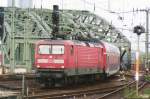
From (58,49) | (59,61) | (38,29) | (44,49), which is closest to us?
(59,61)

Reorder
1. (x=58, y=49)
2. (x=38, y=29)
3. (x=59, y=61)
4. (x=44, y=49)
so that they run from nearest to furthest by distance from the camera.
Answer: (x=59, y=61) → (x=58, y=49) → (x=44, y=49) → (x=38, y=29)

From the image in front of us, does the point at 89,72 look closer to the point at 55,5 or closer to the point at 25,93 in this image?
the point at 25,93

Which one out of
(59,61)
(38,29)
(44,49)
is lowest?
(59,61)

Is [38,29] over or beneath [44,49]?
over

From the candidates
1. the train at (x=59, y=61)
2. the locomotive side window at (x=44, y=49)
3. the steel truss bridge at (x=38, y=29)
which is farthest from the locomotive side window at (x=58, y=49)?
the steel truss bridge at (x=38, y=29)

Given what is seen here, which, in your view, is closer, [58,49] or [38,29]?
[58,49]

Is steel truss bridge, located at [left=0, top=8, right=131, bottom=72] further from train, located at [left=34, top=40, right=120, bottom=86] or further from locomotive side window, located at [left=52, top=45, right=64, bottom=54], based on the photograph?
locomotive side window, located at [left=52, top=45, right=64, bottom=54]

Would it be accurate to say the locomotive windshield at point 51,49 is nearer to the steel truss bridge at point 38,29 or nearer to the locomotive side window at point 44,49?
the locomotive side window at point 44,49

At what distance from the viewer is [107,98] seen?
23984 mm

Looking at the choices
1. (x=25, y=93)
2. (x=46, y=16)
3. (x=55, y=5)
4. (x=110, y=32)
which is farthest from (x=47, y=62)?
(x=110, y=32)

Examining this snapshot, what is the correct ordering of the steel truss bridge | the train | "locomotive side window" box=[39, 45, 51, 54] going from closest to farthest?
1. the train
2. "locomotive side window" box=[39, 45, 51, 54]
3. the steel truss bridge

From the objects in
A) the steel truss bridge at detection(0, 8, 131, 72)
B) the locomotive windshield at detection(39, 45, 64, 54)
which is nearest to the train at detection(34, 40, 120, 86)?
the locomotive windshield at detection(39, 45, 64, 54)

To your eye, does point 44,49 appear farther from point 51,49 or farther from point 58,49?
point 58,49

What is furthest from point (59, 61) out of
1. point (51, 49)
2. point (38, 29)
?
point (38, 29)
